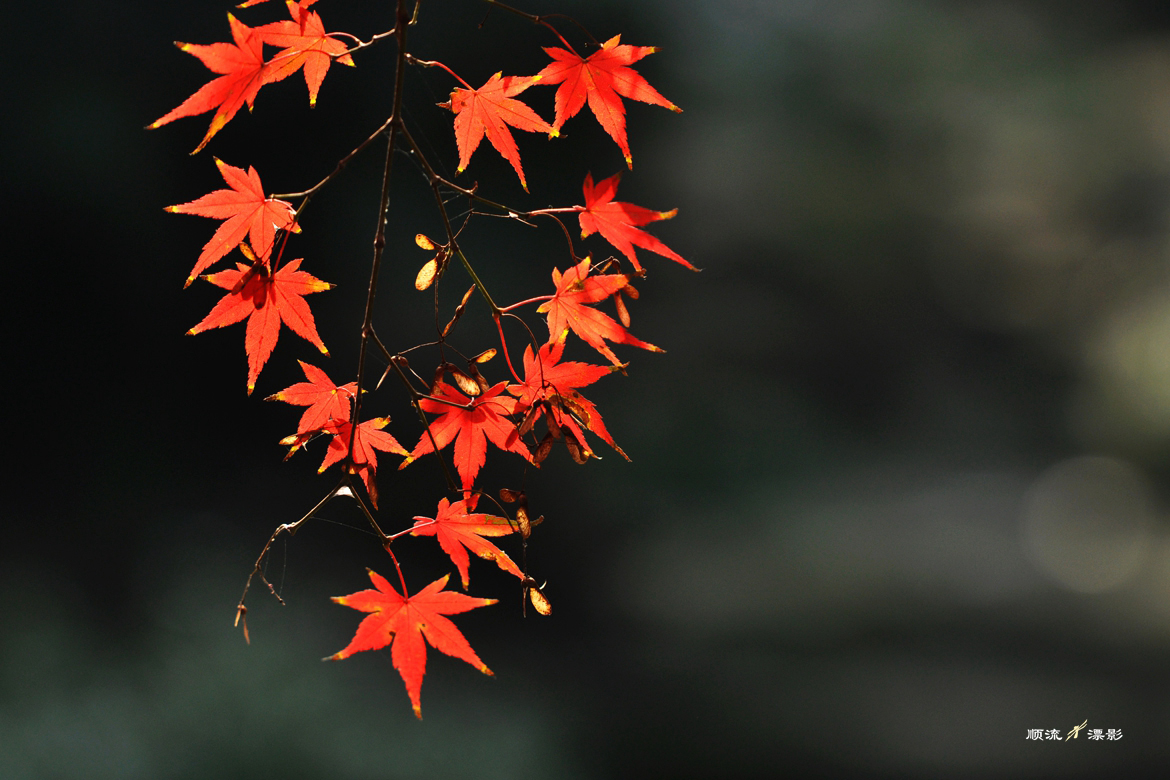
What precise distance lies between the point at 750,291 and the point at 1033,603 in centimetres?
204

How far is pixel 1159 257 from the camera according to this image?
4043 millimetres

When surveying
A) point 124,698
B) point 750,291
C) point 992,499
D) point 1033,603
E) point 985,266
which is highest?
point 985,266

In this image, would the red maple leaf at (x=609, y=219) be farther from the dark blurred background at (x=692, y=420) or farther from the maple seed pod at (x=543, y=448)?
the dark blurred background at (x=692, y=420)

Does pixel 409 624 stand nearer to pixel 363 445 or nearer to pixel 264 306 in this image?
pixel 363 445

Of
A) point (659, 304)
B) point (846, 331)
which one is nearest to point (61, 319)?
point (659, 304)

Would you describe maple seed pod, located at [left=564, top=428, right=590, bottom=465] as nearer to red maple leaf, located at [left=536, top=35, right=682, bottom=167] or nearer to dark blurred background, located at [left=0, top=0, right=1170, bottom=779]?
red maple leaf, located at [left=536, top=35, right=682, bottom=167]

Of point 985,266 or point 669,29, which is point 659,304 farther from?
point 985,266

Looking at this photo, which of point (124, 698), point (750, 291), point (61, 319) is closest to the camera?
point (124, 698)

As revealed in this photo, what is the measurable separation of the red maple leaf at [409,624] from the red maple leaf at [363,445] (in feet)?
0.25

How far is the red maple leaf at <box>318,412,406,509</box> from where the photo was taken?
0.53 metres

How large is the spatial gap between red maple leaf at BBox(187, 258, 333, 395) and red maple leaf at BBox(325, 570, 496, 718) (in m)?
0.19

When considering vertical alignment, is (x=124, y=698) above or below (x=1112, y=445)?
below
